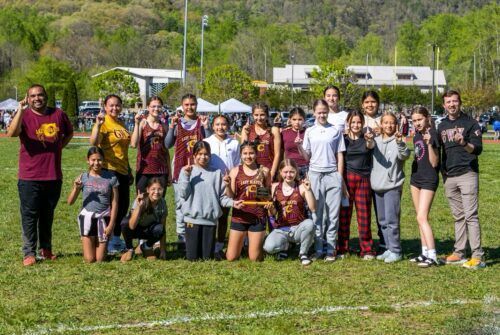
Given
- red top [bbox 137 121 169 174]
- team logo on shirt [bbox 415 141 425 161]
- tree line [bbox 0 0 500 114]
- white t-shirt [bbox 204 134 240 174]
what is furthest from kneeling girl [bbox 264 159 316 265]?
tree line [bbox 0 0 500 114]

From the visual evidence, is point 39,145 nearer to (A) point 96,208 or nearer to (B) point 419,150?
(A) point 96,208

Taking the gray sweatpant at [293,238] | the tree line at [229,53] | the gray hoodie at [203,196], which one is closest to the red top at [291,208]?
the gray sweatpant at [293,238]

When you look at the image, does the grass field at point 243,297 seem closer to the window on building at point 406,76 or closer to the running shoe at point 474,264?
the running shoe at point 474,264

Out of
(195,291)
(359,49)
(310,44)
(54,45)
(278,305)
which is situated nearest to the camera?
(278,305)

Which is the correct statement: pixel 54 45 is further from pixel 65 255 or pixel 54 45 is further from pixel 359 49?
pixel 65 255

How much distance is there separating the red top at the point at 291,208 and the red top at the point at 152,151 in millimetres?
1386

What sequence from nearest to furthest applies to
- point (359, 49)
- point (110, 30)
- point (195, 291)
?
point (195, 291)
point (359, 49)
point (110, 30)

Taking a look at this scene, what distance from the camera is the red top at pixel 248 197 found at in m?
8.41

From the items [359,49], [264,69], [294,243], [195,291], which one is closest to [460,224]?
[294,243]

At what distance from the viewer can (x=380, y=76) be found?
117 meters

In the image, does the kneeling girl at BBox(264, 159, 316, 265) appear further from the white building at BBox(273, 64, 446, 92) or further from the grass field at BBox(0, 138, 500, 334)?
the white building at BBox(273, 64, 446, 92)

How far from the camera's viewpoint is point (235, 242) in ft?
27.5

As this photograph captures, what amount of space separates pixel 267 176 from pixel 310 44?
158 meters

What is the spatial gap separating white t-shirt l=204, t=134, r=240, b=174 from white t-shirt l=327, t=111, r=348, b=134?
1.12 metres
